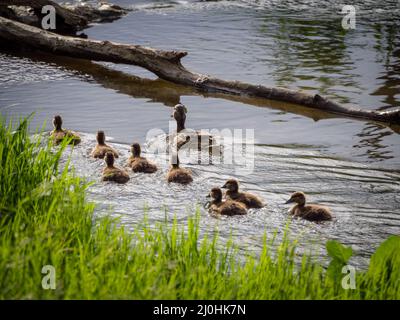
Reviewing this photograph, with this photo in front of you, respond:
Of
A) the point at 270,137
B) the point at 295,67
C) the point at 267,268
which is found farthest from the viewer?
the point at 295,67

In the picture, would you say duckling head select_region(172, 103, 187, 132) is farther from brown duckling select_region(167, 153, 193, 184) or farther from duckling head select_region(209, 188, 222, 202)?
duckling head select_region(209, 188, 222, 202)

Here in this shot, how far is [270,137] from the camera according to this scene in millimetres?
10406

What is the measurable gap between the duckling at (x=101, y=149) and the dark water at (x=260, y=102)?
0.36 ft

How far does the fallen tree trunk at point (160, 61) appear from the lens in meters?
11.5

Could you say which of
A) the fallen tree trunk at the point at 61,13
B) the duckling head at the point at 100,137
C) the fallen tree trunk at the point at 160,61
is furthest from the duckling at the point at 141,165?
the fallen tree trunk at the point at 61,13

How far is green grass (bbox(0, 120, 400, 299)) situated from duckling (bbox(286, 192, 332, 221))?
1.83 meters

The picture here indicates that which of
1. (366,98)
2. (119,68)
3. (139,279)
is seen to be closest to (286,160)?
(366,98)

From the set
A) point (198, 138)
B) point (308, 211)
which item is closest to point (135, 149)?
point (198, 138)

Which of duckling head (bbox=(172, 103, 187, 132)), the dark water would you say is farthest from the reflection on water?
duckling head (bbox=(172, 103, 187, 132))

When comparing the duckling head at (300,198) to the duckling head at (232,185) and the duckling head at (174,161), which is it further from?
the duckling head at (174,161)

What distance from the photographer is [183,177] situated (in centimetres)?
852

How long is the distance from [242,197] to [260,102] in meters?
4.51

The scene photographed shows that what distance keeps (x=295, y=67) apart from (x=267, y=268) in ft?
29.8
